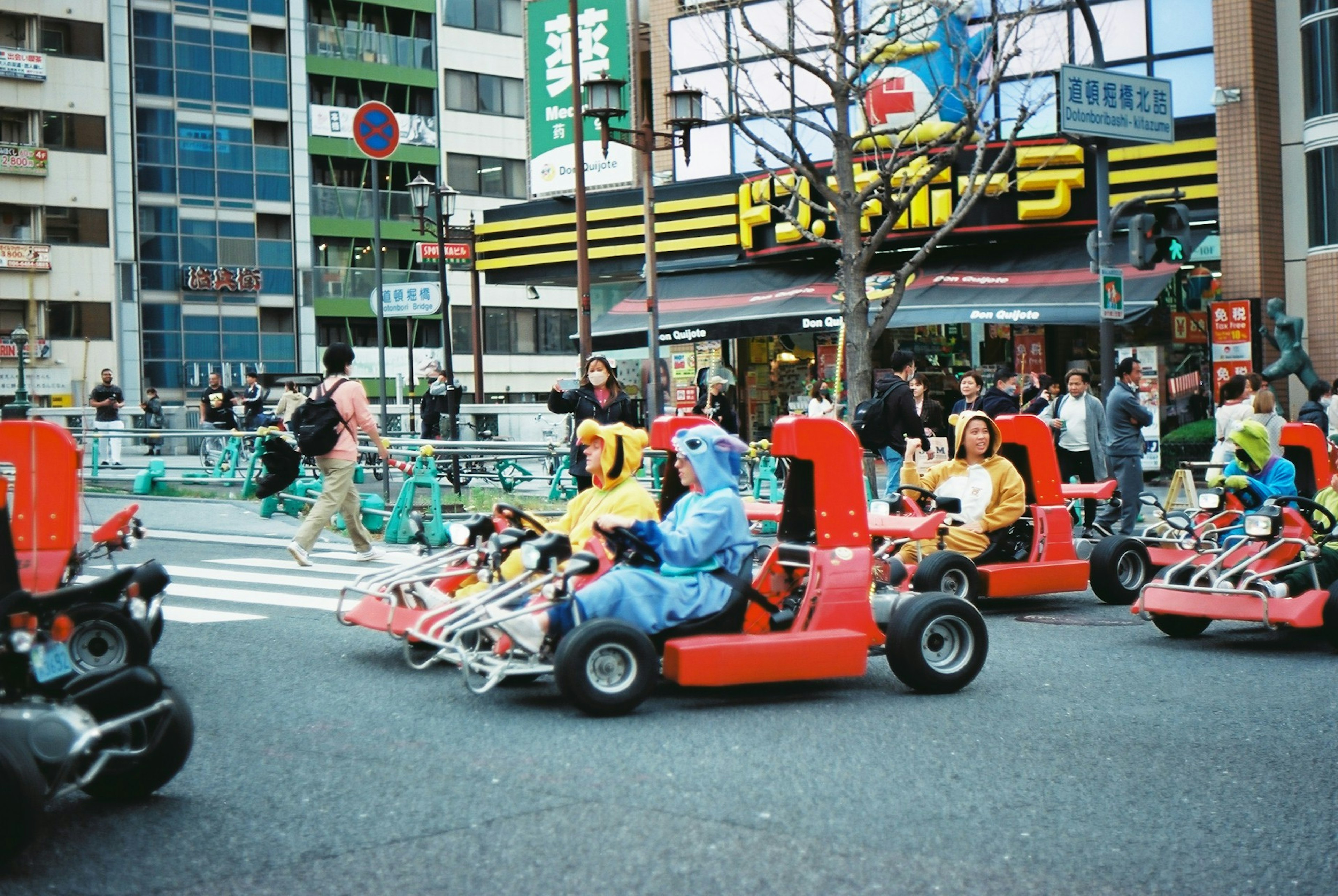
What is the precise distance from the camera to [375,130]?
15594 mm

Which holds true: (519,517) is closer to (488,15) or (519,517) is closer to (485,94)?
(485,94)

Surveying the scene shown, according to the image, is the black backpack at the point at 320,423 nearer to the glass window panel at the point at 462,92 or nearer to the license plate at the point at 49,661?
the license plate at the point at 49,661

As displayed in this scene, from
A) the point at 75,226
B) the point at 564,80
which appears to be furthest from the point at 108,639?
the point at 75,226

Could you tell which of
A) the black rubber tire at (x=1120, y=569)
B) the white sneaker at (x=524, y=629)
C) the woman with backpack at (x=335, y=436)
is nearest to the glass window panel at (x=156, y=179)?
Answer: the woman with backpack at (x=335, y=436)

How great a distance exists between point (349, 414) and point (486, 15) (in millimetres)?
46184

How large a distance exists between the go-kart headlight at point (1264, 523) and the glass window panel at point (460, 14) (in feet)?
161

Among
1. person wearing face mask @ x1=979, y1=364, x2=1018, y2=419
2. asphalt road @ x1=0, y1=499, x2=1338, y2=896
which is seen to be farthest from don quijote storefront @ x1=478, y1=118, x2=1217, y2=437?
asphalt road @ x1=0, y1=499, x2=1338, y2=896

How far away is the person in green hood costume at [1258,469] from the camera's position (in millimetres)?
9109

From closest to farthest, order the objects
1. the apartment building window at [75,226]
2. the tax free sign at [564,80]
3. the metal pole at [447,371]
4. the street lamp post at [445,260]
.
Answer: the metal pole at [447,371]
the street lamp post at [445,260]
the tax free sign at [564,80]
the apartment building window at [75,226]

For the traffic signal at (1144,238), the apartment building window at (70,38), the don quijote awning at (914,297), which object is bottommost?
the traffic signal at (1144,238)

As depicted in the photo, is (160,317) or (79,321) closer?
(79,321)

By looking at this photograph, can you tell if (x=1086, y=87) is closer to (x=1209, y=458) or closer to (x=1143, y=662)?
(x=1143, y=662)

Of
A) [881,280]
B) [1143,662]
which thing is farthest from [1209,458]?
[1143,662]

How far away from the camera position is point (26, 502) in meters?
7.03
